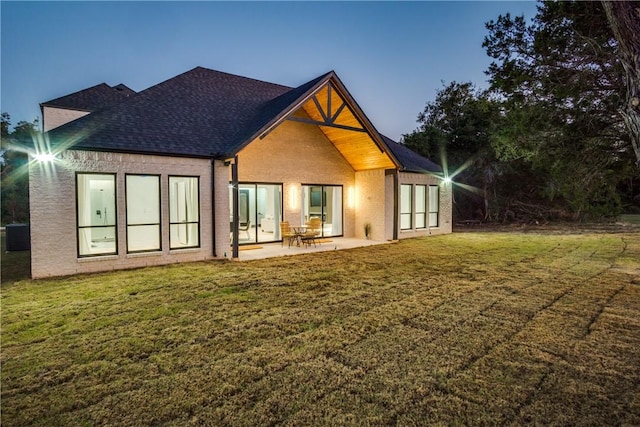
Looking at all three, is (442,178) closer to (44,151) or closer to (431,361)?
(431,361)

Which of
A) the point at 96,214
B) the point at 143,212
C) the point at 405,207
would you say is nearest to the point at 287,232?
the point at 143,212

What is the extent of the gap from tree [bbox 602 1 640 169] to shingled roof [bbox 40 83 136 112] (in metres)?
14.0

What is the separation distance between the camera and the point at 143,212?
901cm

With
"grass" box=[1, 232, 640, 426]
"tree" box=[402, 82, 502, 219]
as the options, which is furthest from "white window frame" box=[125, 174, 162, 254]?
"tree" box=[402, 82, 502, 219]

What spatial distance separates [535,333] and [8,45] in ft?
147

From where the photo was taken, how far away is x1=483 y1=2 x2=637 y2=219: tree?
6.85 m

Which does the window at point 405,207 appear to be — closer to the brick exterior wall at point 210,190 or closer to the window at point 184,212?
the brick exterior wall at point 210,190

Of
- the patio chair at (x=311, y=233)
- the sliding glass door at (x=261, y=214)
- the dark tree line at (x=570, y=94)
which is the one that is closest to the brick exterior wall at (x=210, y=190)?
the sliding glass door at (x=261, y=214)

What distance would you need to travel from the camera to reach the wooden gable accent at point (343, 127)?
437 inches

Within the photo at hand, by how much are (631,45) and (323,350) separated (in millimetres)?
5967

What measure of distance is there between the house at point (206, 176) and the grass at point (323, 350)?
5.30ft

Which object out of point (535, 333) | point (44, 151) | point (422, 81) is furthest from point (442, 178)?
point (422, 81)

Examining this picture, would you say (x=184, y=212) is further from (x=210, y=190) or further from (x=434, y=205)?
(x=434, y=205)

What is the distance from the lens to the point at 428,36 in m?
27.1
